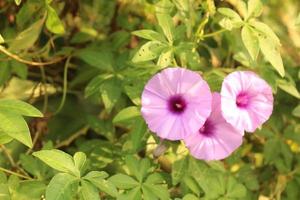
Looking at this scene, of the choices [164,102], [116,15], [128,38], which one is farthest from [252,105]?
[116,15]

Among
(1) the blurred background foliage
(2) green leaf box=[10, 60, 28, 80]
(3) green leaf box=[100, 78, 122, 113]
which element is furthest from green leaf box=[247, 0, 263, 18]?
(2) green leaf box=[10, 60, 28, 80]

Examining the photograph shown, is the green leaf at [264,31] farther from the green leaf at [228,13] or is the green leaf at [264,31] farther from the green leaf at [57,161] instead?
the green leaf at [57,161]

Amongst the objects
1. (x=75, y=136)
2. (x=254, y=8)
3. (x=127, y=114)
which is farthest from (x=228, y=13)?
(x=75, y=136)

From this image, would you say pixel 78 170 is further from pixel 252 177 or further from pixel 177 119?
pixel 252 177

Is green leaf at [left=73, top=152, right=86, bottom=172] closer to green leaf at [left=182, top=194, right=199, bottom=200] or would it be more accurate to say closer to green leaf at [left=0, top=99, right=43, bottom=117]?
green leaf at [left=0, top=99, right=43, bottom=117]

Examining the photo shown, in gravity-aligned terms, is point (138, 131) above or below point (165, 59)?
below

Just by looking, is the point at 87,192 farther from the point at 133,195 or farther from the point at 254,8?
the point at 254,8
